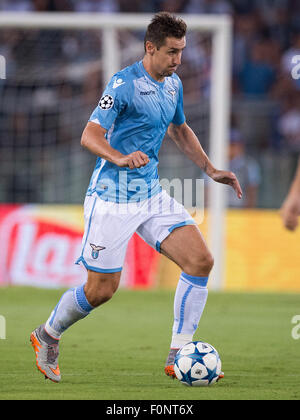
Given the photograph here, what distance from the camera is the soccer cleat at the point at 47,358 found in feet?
20.9

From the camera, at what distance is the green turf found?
5.93 metres

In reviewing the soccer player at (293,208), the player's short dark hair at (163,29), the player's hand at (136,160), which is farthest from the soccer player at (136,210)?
the soccer player at (293,208)

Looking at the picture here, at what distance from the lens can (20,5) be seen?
1845 centimetres

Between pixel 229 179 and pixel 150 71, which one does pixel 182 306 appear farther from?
pixel 150 71

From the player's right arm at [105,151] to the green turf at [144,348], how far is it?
1.43 meters

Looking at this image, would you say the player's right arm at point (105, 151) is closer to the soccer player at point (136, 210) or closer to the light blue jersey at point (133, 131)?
the soccer player at point (136, 210)

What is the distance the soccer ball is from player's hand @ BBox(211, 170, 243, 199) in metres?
1.21

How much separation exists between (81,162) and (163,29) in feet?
26.8

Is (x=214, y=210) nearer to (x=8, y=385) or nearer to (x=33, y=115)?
(x=33, y=115)

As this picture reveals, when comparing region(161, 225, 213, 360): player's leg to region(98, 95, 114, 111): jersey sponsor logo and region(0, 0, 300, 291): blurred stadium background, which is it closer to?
region(98, 95, 114, 111): jersey sponsor logo

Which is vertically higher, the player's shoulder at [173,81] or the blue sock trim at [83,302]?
the player's shoulder at [173,81]

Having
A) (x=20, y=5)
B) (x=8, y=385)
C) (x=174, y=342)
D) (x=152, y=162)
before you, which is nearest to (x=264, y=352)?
(x=174, y=342)
